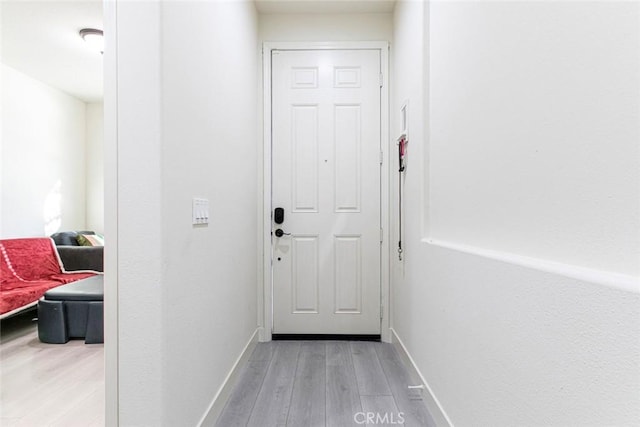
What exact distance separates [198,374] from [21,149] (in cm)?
420

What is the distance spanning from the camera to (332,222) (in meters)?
2.97

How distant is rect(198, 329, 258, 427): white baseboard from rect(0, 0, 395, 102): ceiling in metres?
2.72

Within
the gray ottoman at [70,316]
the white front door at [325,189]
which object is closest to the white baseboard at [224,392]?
the white front door at [325,189]

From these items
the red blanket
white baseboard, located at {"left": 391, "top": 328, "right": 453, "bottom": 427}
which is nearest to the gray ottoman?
the red blanket

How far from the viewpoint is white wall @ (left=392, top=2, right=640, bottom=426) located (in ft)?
2.33

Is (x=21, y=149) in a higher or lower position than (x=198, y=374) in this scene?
higher

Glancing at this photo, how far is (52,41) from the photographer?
11.5ft

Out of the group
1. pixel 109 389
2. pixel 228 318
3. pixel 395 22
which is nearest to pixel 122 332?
pixel 109 389

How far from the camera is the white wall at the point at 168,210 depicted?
3.94 feet

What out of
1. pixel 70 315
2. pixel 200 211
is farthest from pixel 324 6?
pixel 70 315

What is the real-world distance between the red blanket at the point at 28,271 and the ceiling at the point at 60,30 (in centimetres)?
200

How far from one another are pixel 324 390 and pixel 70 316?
2.19 metres

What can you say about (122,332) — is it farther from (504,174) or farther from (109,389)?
(504,174)

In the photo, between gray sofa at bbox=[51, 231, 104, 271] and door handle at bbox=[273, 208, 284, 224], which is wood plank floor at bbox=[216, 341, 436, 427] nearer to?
door handle at bbox=[273, 208, 284, 224]
